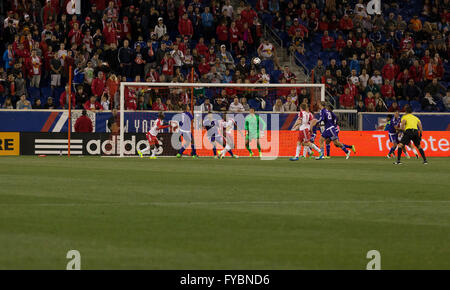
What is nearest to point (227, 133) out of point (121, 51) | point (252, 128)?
point (252, 128)

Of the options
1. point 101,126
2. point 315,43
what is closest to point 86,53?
point 101,126

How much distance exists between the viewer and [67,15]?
111 ft

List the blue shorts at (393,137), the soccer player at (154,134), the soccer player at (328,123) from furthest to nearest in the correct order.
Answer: the blue shorts at (393,137), the soccer player at (154,134), the soccer player at (328,123)

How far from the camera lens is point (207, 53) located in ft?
109

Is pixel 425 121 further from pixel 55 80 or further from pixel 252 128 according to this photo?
pixel 55 80

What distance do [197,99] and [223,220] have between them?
21.5 metres

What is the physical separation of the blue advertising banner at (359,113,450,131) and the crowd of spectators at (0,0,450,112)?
0.67 meters

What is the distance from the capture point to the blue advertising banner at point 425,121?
32.2 meters

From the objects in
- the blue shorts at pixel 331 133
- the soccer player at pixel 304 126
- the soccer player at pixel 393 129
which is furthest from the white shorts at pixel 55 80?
the soccer player at pixel 393 129

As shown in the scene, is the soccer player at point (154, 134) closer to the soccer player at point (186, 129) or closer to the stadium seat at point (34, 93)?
the soccer player at point (186, 129)

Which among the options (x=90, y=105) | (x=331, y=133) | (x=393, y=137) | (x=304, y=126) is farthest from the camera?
(x=90, y=105)

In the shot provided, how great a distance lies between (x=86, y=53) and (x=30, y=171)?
1257cm

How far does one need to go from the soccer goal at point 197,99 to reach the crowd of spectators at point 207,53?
5cm
